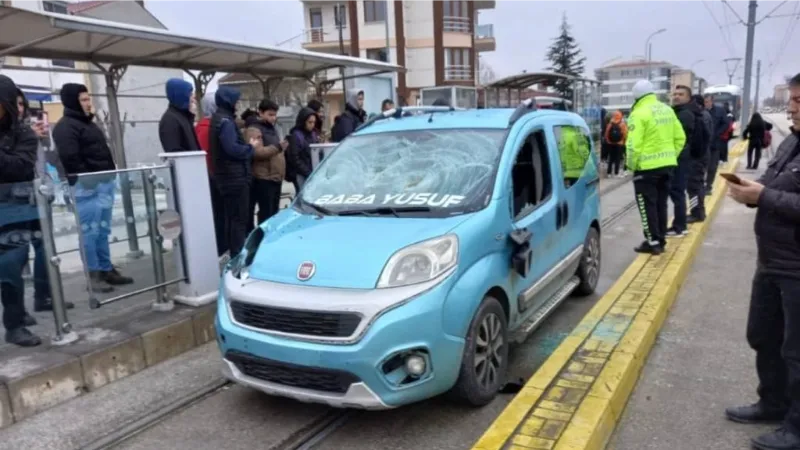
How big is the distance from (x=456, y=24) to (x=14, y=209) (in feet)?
140

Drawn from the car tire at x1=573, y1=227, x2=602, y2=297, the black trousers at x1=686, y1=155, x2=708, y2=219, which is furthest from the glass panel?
the black trousers at x1=686, y1=155, x2=708, y2=219

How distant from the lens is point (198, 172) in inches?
204

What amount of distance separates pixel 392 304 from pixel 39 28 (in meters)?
4.69

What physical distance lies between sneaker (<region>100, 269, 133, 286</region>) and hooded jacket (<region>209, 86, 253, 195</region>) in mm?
1320

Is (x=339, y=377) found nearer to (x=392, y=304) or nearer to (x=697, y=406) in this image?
(x=392, y=304)

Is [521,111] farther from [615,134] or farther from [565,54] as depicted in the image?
[565,54]

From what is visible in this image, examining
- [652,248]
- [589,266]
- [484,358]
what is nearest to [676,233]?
[652,248]

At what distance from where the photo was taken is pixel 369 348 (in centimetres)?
309

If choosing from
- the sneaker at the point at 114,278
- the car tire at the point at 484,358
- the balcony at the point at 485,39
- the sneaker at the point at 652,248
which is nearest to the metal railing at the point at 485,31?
the balcony at the point at 485,39

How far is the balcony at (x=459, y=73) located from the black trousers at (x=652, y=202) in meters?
37.4

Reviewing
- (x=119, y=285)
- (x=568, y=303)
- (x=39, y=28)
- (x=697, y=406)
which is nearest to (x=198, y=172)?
(x=119, y=285)

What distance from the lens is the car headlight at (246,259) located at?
12.0 ft

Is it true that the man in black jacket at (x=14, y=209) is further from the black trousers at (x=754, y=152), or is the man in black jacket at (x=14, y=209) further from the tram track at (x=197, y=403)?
the black trousers at (x=754, y=152)

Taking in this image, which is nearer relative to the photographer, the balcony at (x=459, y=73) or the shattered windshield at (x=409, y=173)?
the shattered windshield at (x=409, y=173)
